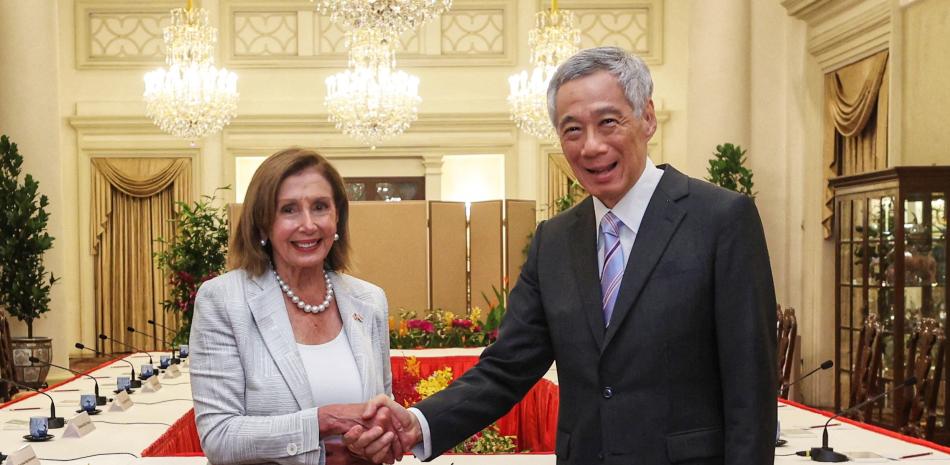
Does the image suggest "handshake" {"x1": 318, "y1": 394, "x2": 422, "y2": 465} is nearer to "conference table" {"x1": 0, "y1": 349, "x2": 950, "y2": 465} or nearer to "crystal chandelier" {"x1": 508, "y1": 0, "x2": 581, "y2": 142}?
"conference table" {"x1": 0, "y1": 349, "x2": 950, "y2": 465}

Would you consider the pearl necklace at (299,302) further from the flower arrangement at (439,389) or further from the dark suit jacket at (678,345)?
the flower arrangement at (439,389)

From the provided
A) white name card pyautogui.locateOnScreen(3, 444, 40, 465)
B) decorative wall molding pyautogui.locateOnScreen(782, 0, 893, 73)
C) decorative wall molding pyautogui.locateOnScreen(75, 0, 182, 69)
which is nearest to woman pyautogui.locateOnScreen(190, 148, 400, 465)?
white name card pyautogui.locateOnScreen(3, 444, 40, 465)

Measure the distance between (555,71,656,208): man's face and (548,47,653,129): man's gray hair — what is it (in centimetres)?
1

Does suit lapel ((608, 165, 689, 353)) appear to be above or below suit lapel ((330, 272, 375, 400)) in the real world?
above

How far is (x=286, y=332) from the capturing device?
7.77ft

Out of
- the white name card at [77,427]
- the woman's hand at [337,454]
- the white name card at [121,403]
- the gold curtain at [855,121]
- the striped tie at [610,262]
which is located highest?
the gold curtain at [855,121]

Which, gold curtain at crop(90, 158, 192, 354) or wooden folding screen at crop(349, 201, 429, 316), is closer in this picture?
wooden folding screen at crop(349, 201, 429, 316)

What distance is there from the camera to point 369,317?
2584 mm

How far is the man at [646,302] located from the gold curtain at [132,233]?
11.6 meters

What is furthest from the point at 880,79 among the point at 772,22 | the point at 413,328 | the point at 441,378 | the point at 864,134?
the point at 441,378

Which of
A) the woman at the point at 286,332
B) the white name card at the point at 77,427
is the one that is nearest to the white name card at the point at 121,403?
the white name card at the point at 77,427

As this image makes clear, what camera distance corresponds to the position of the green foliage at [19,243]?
32.0 feet

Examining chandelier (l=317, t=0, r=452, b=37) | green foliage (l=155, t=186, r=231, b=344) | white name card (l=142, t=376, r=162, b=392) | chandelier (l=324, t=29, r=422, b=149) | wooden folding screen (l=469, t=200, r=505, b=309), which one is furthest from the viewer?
chandelier (l=324, t=29, r=422, b=149)

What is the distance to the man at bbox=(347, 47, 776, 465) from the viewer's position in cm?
193
